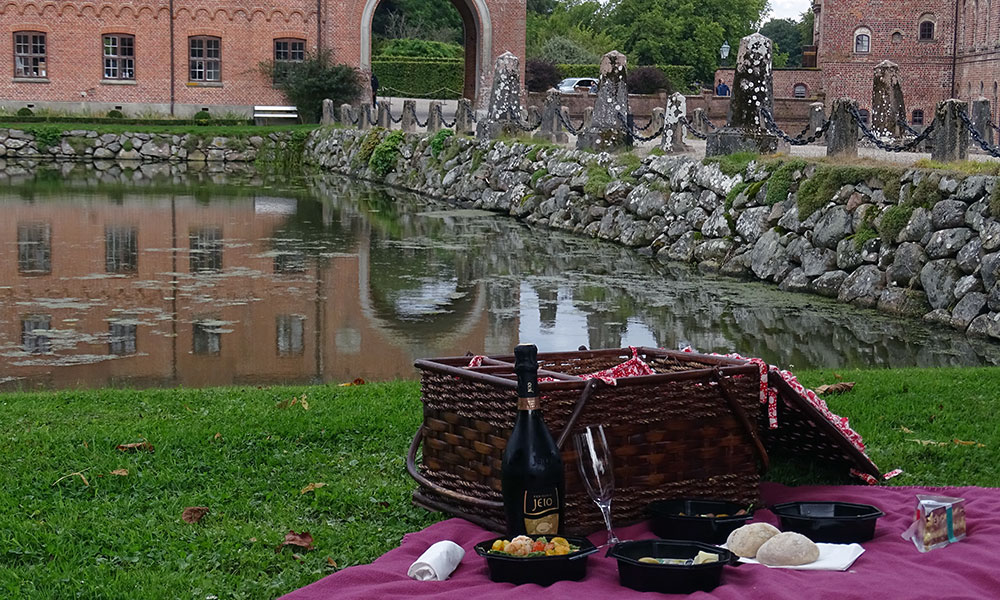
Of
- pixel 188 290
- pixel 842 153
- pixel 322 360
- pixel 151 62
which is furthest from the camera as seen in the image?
pixel 151 62

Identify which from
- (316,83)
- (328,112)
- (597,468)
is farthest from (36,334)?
(316,83)

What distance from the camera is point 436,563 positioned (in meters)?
4.11

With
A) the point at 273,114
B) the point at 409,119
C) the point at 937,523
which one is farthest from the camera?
the point at 273,114

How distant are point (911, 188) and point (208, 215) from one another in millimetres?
11771

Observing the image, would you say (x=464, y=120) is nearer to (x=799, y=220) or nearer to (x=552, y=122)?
(x=552, y=122)

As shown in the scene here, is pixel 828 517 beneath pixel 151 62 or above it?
beneath

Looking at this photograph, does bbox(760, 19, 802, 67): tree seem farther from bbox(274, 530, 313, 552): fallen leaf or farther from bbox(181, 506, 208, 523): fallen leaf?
bbox(274, 530, 313, 552): fallen leaf

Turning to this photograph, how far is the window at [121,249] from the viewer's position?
45.8 ft

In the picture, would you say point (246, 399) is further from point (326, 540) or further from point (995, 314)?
point (995, 314)

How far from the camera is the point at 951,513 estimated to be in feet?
14.3

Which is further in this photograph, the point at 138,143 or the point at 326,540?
the point at 138,143

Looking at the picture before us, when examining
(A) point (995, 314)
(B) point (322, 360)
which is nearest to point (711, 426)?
(B) point (322, 360)

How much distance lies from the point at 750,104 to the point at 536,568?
43.7 ft

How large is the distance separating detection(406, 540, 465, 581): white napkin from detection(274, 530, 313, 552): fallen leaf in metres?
0.53
